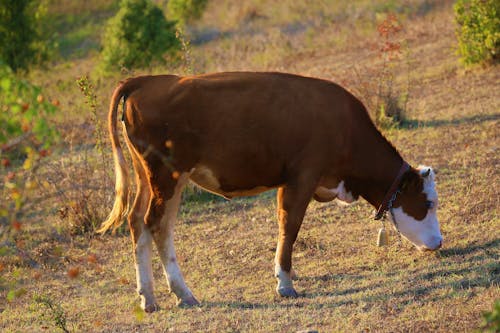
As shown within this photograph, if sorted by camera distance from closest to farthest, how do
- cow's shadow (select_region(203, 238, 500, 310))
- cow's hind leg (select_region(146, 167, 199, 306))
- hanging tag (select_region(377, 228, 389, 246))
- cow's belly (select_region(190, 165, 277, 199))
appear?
cow's shadow (select_region(203, 238, 500, 310)) < cow's hind leg (select_region(146, 167, 199, 306)) < cow's belly (select_region(190, 165, 277, 199)) < hanging tag (select_region(377, 228, 389, 246))

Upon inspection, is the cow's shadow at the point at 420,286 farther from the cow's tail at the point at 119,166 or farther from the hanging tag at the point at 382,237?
the cow's tail at the point at 119,166

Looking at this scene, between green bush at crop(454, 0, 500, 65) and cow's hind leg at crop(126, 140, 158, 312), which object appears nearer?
cow's hind leg at crop(126, 140, 158, 312)

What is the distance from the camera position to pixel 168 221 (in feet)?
22.4

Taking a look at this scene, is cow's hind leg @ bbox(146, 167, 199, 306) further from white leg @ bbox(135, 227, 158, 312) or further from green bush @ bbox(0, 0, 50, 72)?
green bush @ bbox(0, 0, 50, 72)

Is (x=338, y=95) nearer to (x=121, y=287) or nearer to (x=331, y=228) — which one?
(x=331, y=228)

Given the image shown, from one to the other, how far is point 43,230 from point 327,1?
16.4 meters

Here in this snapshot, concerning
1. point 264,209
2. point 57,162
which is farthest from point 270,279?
point 57,162

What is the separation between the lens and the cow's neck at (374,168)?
7133 mm

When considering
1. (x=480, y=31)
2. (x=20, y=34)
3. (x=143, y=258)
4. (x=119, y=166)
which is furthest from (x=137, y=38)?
(x=143, y=258)

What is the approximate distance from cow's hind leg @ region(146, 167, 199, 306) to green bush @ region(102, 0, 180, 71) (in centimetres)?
932

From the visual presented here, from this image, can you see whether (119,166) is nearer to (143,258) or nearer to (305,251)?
(143,258)

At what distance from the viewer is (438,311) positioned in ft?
20.1

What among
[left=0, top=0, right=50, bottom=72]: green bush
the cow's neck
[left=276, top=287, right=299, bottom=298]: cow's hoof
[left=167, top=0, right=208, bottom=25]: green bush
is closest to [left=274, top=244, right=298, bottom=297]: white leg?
[left=276, top=287, right=299, bottom=298]: cow's hoof

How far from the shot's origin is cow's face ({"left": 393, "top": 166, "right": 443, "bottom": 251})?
283 inches
